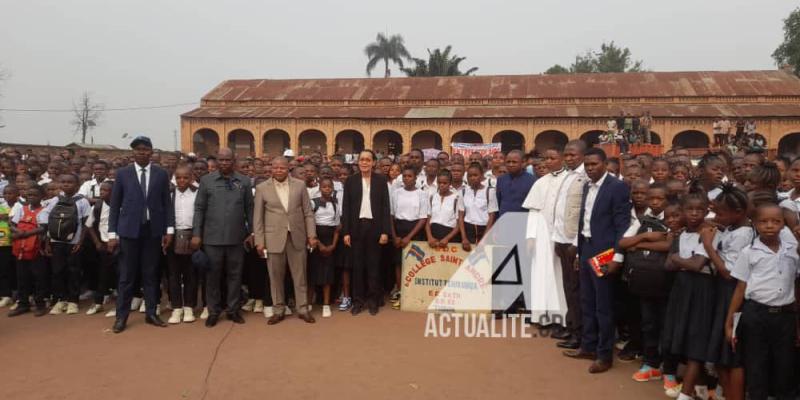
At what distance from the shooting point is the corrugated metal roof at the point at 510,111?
75.5ft

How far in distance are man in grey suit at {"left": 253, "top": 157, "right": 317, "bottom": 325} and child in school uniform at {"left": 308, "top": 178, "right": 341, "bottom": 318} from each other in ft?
0.83

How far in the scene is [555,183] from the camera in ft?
16.3

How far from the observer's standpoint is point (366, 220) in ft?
19.3

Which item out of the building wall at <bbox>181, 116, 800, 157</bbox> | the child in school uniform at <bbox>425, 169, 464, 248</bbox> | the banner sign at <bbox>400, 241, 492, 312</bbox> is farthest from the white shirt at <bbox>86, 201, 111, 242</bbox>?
the building wall at <bbox>181, 116, 800, 157</bbox>

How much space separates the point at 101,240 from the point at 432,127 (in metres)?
20.9

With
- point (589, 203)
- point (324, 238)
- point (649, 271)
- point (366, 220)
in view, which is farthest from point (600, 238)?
point (324, 238)

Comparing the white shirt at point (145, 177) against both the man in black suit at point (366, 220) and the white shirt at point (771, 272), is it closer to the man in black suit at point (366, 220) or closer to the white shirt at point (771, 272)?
the man in black suit at point (366, 220)

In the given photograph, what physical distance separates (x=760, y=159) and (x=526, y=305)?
2692 millimetres

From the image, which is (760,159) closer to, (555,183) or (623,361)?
(555,183)

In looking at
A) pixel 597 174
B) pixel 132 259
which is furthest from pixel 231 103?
pixel 597 174

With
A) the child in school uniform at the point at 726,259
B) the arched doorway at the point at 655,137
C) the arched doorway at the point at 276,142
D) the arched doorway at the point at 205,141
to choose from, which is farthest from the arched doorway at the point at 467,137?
the child in school uniform at the point at 726,259

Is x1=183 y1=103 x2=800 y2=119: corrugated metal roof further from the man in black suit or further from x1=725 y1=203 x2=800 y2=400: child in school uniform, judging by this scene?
x1=725 y1=203 x2=800 y2=400: child in school uniform

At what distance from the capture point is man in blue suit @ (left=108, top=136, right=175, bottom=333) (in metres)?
5.26

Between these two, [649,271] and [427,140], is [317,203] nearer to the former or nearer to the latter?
[649,271]
